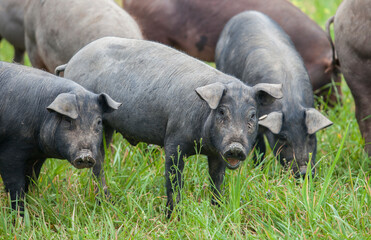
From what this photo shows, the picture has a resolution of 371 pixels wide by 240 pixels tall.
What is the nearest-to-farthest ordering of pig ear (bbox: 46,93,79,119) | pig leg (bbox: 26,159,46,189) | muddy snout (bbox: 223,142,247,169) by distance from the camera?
1. muddy snout (bbox: 223,142,247,169)
2. pig ear (bbox: 46,93,79,119)
3. pig leg (bbox: 26,159,46,189)

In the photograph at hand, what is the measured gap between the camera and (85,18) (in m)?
6.15

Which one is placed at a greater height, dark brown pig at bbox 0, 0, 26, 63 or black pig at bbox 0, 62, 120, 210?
black pig at bbox 0, 62, 120, 210

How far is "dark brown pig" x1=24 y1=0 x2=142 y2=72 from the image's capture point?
598 centimetres

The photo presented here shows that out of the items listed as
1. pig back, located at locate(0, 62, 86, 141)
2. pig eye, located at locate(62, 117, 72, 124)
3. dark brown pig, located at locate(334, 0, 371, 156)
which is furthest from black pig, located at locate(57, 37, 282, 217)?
dark brown pig, located at locate(334, 0, 371, 156)

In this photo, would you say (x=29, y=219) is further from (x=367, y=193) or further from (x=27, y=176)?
(x=367, y=193)

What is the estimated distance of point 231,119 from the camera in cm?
401

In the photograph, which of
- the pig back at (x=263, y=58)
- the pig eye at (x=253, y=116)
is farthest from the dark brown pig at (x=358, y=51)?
the pig eye at (x=253, y=116)

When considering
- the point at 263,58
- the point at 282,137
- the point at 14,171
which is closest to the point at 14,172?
the point at 14,171

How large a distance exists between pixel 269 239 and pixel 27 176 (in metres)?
1.78

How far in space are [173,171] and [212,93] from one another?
26.7 inches

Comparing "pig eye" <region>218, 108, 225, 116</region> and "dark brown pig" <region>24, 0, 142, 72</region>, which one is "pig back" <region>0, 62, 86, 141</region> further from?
"dark brown pig" <region>24, 0, 142, 72</region>

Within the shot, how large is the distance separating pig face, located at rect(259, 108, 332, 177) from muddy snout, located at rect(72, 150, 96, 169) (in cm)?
155

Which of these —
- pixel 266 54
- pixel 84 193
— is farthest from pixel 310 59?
pixel 84 193

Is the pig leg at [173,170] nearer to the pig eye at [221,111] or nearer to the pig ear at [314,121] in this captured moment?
the pig eye at [221,111]
